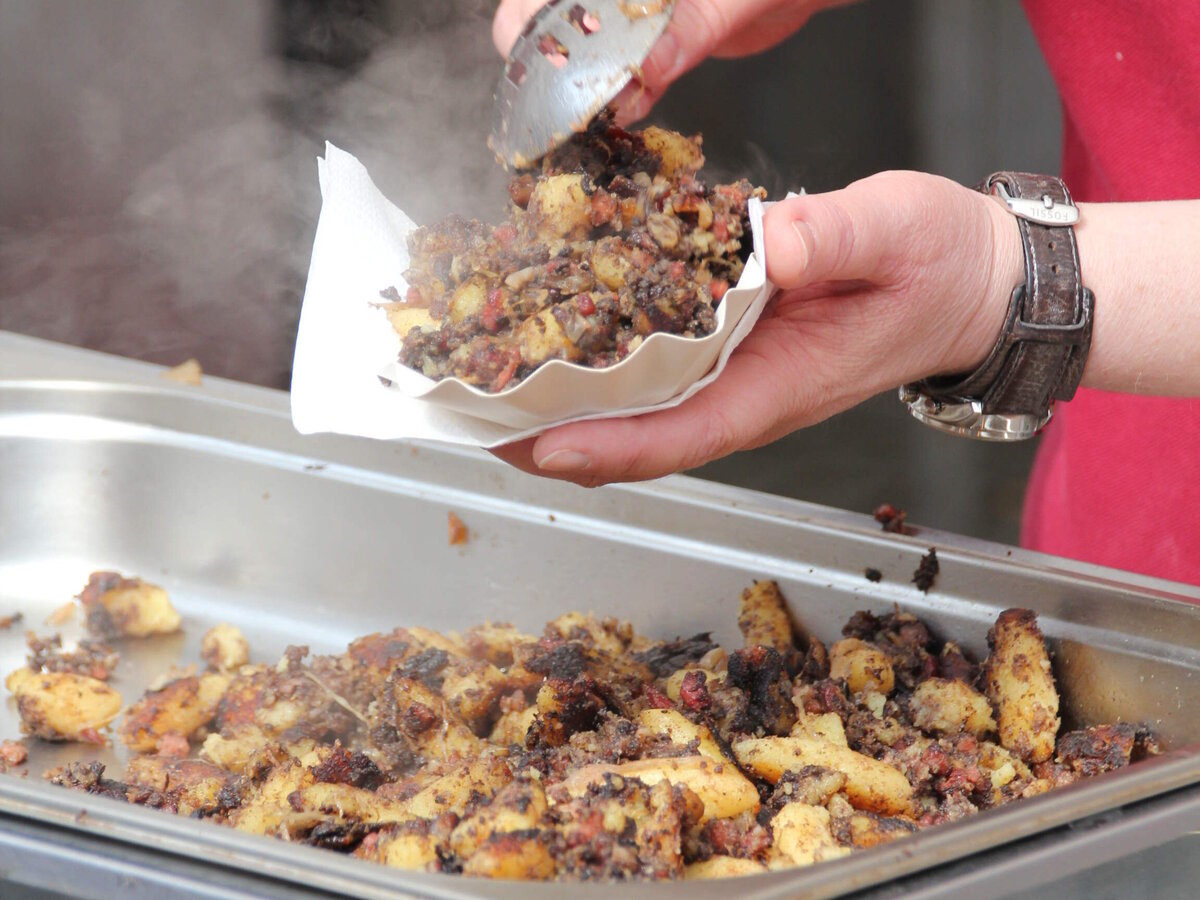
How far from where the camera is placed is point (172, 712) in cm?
142

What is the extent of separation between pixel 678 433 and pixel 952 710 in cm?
43

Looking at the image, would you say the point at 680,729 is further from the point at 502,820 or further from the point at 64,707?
the point at 64,707

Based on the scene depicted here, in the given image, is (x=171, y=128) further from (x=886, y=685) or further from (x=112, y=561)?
(x=886, y=685)

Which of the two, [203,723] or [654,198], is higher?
[654,198]

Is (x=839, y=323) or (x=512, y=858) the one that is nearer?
(x=512, y=858)

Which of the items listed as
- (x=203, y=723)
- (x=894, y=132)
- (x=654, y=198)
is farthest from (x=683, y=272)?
(x=894, y=132)

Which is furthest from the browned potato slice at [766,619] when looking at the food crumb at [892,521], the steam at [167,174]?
the steam at [167,174]

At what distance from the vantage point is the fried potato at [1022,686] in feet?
4.04

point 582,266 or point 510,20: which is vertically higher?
point 510,20

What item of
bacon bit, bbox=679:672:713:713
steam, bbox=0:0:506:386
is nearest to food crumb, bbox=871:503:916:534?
bacon bit, bbox=679:672:713:713

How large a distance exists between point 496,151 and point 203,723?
802 millimetres

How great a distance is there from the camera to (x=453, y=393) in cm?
107

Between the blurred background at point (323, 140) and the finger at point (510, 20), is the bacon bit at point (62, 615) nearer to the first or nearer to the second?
the blurred background at point (323, 140)

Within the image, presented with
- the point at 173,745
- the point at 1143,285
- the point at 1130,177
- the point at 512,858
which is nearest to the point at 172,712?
the point at 173,745
